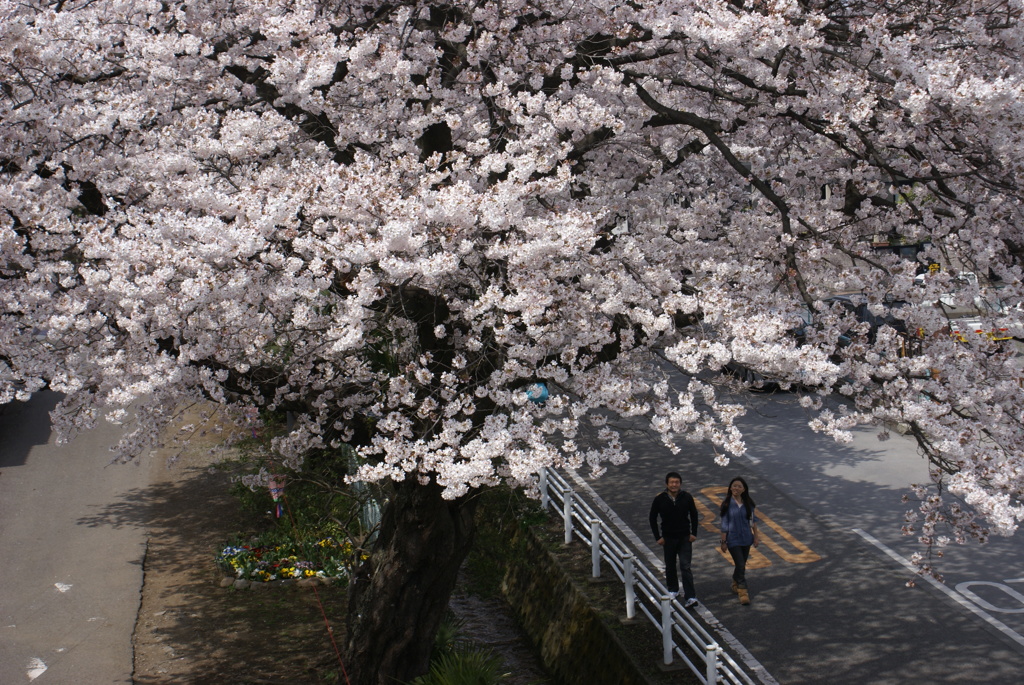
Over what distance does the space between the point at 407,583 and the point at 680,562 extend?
3101mm

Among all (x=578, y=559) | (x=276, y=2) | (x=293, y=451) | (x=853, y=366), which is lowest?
(x=578, y=559)

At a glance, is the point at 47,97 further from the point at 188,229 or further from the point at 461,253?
the point at 461,253

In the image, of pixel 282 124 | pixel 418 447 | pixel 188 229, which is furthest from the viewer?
pixel 282 124

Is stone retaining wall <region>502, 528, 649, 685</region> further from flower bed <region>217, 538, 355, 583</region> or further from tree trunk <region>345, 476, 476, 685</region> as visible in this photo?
flower bed <region>217, 538, 355, 583</region>

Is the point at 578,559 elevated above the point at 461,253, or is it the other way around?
the point at 461,253

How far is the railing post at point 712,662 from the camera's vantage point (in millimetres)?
7047

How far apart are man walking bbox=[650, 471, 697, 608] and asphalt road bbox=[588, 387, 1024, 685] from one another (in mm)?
608

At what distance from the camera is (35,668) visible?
954 centimetres

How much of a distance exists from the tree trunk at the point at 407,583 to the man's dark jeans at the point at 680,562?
2.45m

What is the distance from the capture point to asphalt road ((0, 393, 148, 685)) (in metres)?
9.78

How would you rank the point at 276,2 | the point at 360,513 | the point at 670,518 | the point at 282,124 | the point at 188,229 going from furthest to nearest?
the point at 360,513
the point at 670,518
the point at 276,2
the point at 282,124
the point at 188,229

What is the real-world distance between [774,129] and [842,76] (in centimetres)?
238

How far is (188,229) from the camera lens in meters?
6.04

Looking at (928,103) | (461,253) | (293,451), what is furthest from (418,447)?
(928,103)
